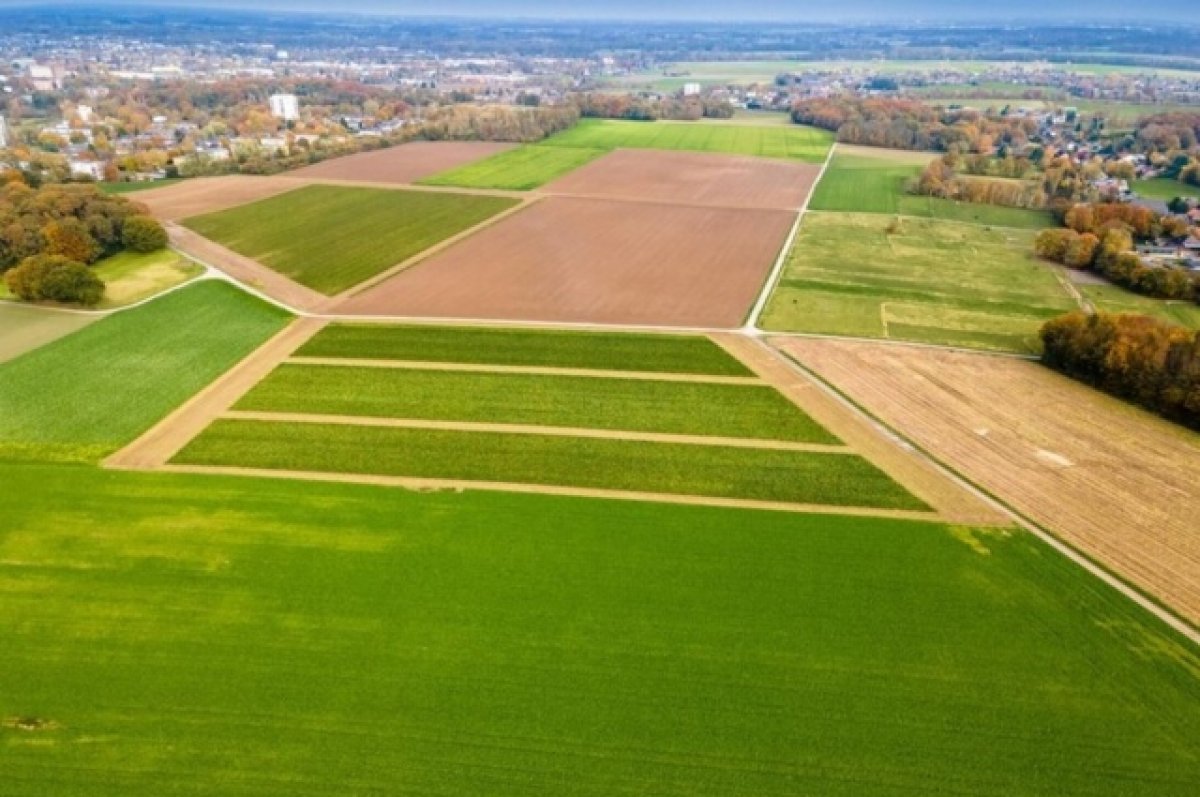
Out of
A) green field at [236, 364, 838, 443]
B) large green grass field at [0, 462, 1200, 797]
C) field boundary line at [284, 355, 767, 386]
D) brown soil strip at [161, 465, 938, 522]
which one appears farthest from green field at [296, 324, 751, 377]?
large green grass field at [0, 462, 1200, 797]

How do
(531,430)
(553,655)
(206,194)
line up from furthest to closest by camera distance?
1. (206,194)
2. (531,430)
3. (553,655)

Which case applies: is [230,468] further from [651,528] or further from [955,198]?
[955,198]

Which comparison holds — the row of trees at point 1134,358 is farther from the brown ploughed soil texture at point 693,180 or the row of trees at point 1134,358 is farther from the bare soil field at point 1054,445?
the brown ploughed soil texture at point 693,180

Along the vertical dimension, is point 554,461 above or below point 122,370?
below

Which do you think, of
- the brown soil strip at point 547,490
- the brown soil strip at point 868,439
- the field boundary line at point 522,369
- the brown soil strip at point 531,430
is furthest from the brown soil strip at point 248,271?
the brown soil strip at point 868,439

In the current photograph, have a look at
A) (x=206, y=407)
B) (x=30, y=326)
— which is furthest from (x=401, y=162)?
(x=206, y=407)

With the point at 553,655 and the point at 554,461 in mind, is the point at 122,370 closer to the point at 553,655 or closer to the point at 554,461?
the point at 554,461

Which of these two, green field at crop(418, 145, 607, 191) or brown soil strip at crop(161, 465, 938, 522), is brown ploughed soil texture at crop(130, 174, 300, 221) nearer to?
green field at crop(418, 145, 607, 191)

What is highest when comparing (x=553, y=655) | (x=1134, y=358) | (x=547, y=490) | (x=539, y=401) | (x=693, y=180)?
(x=693, y=180)
